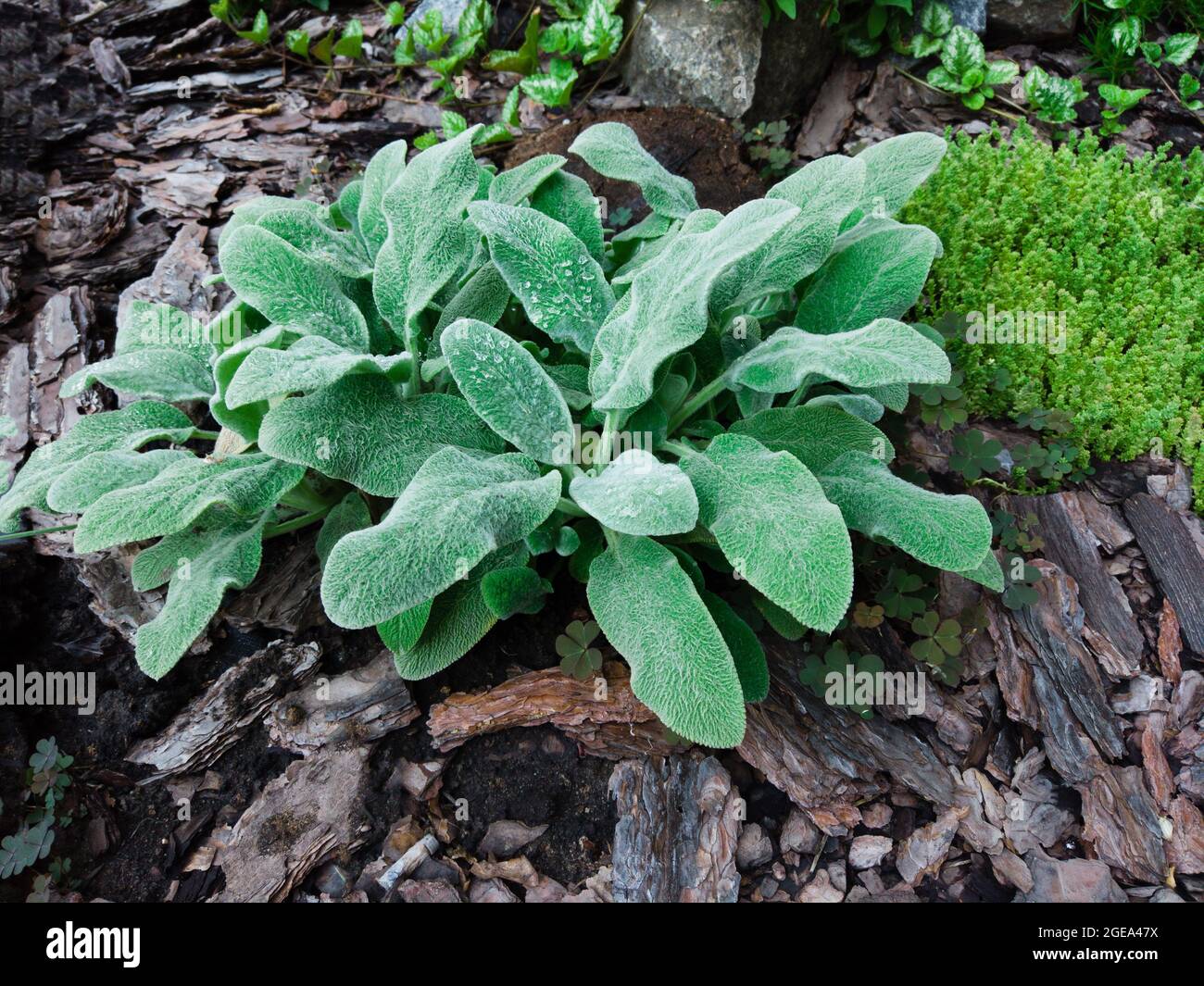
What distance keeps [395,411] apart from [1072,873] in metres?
1.89

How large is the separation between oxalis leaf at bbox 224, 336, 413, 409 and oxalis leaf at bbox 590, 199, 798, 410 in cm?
48

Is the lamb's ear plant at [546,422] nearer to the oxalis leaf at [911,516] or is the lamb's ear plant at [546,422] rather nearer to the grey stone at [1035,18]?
the oxalis leaf at [911,516]

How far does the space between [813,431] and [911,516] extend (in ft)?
1.07

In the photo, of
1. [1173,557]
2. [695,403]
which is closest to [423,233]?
[695,403]

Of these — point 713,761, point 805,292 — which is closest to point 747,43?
point 805,292

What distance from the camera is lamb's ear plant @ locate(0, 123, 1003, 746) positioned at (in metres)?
1.57

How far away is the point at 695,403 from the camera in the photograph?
210 cm

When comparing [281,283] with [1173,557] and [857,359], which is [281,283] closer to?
[857,359]

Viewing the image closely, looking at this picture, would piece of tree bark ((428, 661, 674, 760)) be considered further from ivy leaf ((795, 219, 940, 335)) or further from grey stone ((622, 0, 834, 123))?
grey stone ((622, 0, 834, 123))

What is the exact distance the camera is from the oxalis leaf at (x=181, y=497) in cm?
176

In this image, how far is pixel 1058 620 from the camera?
2.30m

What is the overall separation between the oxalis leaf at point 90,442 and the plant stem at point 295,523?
1.05 feet

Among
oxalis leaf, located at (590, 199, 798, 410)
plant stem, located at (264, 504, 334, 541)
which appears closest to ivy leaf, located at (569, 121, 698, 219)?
oxalis leaf, located at (590, 199, 798, 410)

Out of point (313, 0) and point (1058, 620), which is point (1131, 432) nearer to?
point (1058, 620)
